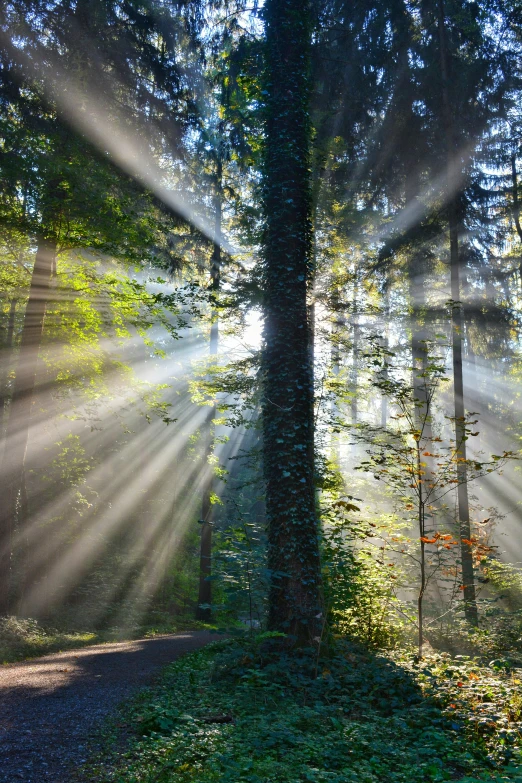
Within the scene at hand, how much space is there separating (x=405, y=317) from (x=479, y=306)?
67.5 inches

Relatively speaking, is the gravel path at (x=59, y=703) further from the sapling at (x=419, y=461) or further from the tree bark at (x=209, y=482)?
the tree bark at (x=209, y=482)

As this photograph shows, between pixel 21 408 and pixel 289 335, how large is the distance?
22.6 ft

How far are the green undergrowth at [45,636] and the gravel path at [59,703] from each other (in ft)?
2.28

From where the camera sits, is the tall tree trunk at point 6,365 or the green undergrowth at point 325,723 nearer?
the green undergrowth at point 325,723

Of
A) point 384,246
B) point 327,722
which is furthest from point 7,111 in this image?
point 327,722

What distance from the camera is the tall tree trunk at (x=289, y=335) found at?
670cm

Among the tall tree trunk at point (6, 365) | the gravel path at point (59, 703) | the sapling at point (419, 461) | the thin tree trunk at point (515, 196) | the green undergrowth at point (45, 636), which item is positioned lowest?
the green undergrowth at point (45, 636)

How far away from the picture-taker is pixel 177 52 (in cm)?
1169

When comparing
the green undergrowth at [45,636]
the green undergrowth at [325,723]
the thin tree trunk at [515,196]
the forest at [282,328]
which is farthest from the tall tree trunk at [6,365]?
the thin tree trunk at [515,196]

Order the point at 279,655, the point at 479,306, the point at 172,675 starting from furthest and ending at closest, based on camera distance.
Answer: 1. the point at 479,306
2. the point at 172,675
3. the point at 279,655

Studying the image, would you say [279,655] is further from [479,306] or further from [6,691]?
[479,306]

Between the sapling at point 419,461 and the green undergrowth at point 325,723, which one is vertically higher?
the sapling at point 419,461

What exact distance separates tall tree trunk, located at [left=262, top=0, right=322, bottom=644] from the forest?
4cm

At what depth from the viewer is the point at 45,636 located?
11.4 metres
